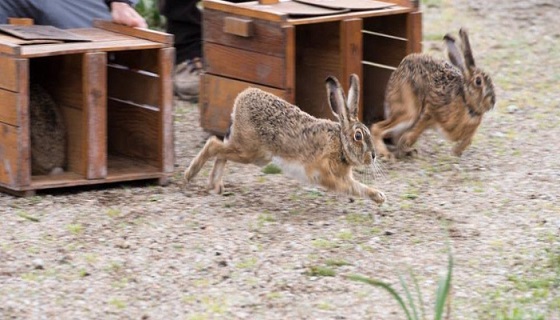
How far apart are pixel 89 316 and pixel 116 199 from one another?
1387 millimetres

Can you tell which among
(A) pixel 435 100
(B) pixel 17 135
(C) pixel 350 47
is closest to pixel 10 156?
(B) pixel 17 135

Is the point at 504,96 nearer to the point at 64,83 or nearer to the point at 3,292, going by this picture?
the point at 64,83

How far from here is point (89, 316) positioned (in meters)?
3.92

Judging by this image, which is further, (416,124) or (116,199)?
(416,124)

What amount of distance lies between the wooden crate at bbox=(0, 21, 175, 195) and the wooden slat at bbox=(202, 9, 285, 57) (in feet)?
1.74

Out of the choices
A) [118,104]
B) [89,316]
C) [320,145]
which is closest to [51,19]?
[118,104]

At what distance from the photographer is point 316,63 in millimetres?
6359

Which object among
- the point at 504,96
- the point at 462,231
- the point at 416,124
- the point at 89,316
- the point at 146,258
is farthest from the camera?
the point at 504,96

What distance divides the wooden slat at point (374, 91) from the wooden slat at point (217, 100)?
2.75 ft

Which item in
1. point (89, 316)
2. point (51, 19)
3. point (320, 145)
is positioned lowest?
point (89, 316)

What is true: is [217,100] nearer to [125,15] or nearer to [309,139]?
[125,15]

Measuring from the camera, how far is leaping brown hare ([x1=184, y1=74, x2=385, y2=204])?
17.0ft

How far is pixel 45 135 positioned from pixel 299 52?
1.60m

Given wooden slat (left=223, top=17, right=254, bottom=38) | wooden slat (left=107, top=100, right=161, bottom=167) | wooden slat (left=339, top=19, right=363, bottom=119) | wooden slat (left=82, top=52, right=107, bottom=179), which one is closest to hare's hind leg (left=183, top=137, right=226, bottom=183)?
wooden slat (left=107, top=100, right=161, bottom=167)
